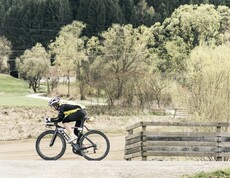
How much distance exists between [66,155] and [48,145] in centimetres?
1000

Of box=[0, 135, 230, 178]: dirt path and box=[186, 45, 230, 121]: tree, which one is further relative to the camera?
box=[186, 45, 230, 121]: tree

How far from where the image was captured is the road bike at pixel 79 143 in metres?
13.2

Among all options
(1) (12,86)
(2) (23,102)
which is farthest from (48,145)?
(1) (12,86)

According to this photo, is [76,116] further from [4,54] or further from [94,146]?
[4,54]

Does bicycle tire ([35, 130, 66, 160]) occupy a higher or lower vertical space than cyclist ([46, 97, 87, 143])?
lower

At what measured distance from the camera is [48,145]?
523 inches

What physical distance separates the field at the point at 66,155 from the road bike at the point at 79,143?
13.2 inches

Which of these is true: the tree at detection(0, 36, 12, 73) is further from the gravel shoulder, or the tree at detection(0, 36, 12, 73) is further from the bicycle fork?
the gravel shoulder

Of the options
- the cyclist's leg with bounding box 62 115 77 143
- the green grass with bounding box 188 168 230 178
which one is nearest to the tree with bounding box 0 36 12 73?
the cyclist's leg with bounding box 62 115 77 143

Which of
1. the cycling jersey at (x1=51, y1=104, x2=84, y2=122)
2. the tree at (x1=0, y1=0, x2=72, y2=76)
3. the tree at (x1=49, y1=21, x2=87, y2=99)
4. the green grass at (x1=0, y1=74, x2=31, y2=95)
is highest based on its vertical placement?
the tree at (x1=0, y1=0, x2=72, y2=76)

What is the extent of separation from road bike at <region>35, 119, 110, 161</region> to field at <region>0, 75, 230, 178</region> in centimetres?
34

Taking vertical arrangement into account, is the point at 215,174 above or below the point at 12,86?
above

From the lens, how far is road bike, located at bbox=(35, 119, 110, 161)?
1325 centimetres

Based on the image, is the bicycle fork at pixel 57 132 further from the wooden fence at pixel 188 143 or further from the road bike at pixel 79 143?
the wooden fence at pixel 188 143
